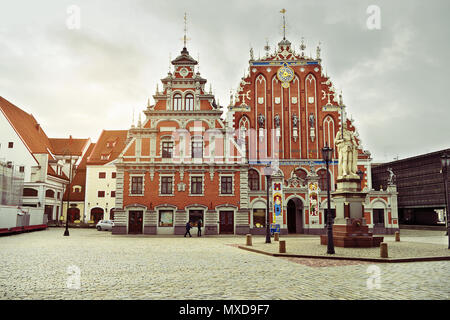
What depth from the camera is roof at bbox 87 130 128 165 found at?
54.8 metres

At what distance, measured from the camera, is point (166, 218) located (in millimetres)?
33281

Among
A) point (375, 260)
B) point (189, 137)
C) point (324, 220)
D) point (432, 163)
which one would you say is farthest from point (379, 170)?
point (375, 260)

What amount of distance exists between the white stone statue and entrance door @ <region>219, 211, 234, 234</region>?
49.1ft

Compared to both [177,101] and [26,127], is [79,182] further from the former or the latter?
[177,101]

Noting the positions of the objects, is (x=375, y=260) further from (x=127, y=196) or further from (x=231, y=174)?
(x=127, y=196)

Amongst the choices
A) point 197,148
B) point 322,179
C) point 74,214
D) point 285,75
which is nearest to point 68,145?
point 74,214

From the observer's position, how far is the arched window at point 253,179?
38.4 meters

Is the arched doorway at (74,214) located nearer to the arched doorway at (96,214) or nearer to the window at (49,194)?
the arched doorway at (96,214)

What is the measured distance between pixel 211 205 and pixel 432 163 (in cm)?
2871

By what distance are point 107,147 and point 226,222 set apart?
30.6 metres

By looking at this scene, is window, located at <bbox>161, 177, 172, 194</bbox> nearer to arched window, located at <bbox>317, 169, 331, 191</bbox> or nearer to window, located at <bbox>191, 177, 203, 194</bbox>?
window, located at <bbox>191, 177, 203, 194</bbox>

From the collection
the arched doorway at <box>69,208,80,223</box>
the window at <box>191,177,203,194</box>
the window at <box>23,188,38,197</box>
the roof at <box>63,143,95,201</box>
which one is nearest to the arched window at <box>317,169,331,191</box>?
the window at <box>191,177,203,194</box>

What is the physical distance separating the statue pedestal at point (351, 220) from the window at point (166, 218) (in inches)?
664

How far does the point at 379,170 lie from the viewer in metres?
56.7
